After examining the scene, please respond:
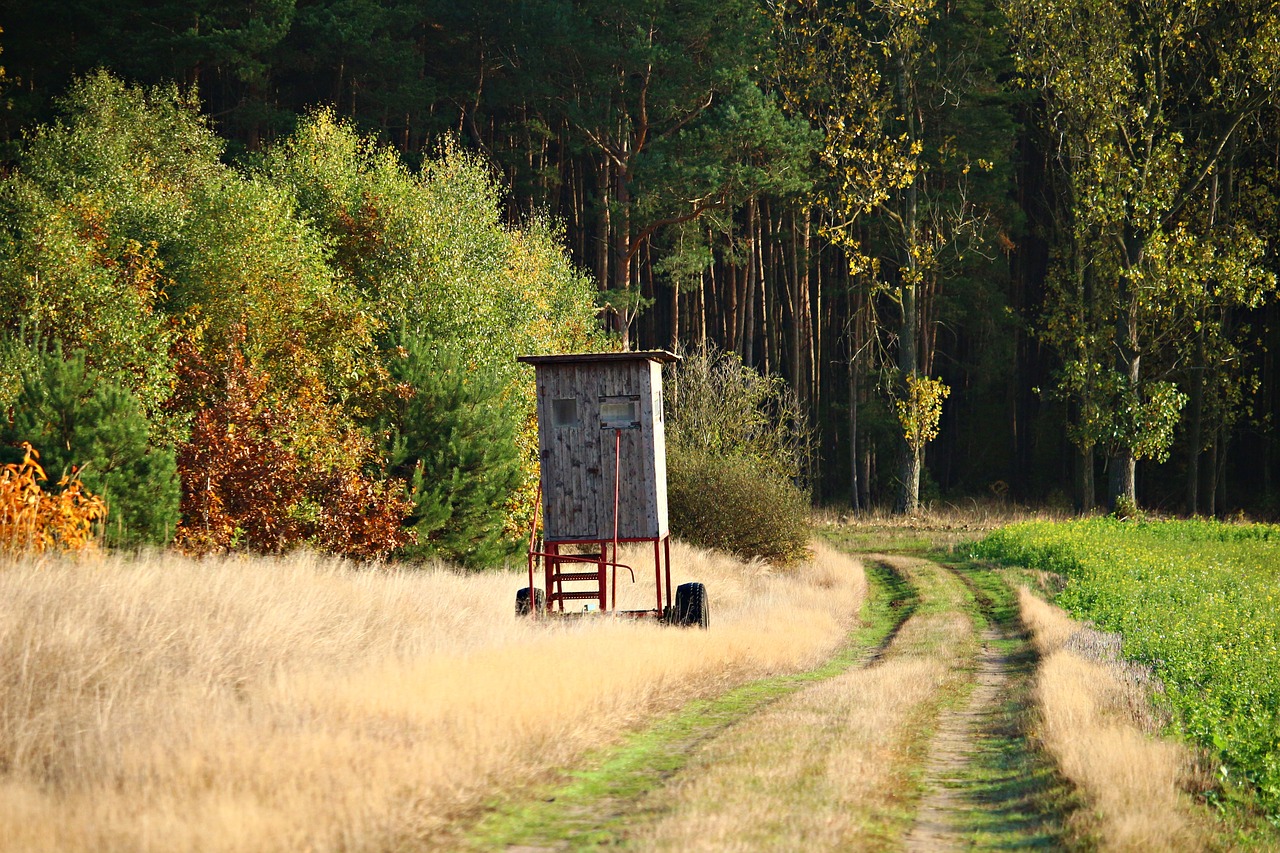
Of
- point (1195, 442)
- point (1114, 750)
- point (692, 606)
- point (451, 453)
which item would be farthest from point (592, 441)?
point (1195, 442)

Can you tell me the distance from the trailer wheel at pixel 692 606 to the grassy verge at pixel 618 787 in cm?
256

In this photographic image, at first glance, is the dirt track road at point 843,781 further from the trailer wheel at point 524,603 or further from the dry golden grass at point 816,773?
the trailer wheel at point 524,603

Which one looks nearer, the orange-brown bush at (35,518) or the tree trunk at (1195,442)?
the orange-brown bush at (35,518)

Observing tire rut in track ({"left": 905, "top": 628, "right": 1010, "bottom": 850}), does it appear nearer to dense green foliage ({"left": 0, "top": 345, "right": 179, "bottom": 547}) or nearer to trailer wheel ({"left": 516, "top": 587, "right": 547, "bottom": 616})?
trailer wheel ({"left": 516, "top": 587, "right": 547, "bottom": 616})

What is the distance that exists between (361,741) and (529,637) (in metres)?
6.00

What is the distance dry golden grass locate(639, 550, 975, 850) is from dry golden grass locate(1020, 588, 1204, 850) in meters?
1.29

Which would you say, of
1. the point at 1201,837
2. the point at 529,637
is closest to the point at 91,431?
the point at 529,637

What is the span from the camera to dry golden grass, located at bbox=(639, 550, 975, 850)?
25.9 ft

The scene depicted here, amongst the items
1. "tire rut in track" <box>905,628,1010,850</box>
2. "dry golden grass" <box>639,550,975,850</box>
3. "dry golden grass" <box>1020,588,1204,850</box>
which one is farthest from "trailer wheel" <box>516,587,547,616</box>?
"dry golden grass" <box>1020,588,1204,850</box>

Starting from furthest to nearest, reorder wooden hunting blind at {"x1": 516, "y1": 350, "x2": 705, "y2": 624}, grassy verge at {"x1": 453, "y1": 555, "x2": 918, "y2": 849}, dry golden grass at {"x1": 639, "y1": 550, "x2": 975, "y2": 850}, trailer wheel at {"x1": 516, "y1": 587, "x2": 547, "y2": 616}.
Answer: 1. wooden hunting blind at {"x1": 516, "y1": 350, "x2": 705, "y2": 624}
2. trailer wheel at {"x1": 516, "y1": 587, "x2": 547, "y2": 616}
3. grassy verge at {"x1": 453, "y1": 555, "x2": 918, "y2": 849}
4. dry golden grass at {"x1": 639, "y1": 550, "x2": 975, "y2": 850}

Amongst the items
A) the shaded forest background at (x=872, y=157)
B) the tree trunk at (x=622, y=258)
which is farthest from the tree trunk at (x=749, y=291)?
the tree trunk at (x=622, y=258)

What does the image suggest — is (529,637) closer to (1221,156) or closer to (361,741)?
(361,741)

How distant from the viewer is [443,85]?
46.1m

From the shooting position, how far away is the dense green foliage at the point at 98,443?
64.3ft
